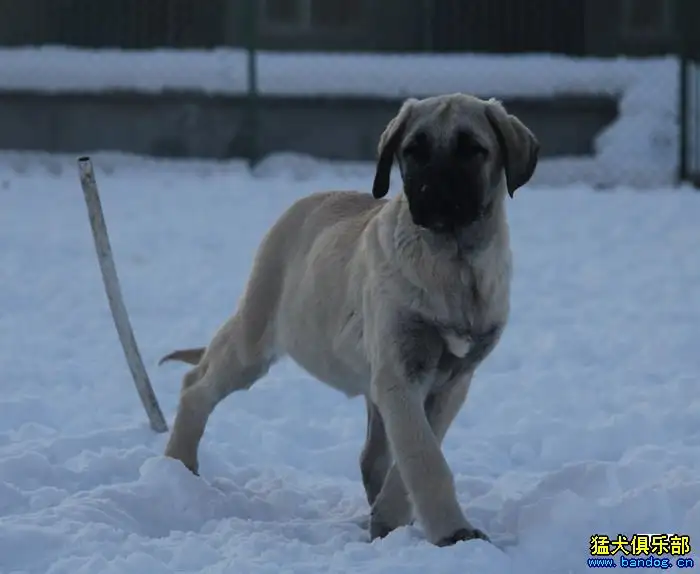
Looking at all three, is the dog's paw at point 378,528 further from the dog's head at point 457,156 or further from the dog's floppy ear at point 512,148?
the dog's floppy ear at point 512,148

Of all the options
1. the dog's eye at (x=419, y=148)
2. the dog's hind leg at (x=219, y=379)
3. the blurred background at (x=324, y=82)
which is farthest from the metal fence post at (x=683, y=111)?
the dog's eye at (x=419, y=148)

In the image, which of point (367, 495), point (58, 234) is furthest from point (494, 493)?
point (58, 234)

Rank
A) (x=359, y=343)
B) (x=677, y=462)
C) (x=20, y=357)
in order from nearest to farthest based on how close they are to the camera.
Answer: (x=359, y=343)
(x=677, y=462)
(x=20, y=357)

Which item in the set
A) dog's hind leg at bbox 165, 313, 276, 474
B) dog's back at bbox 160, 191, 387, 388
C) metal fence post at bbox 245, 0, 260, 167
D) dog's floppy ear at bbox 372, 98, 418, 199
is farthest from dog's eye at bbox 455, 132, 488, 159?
metal fence post at bbox 245, 0, 260, 167

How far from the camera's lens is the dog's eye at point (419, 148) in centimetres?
418

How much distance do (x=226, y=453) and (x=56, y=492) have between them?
0.99 m

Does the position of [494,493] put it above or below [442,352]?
below

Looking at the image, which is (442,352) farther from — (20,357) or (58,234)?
(58,234)

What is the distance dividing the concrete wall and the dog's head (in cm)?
1026

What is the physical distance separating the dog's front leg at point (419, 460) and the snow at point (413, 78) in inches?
404

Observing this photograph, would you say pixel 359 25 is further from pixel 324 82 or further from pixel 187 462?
pixel 187 462

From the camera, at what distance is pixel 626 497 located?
14.0ft

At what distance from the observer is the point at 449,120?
13.8 ft

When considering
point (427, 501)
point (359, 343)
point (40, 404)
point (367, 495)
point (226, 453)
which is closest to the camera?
point (427, 501)
